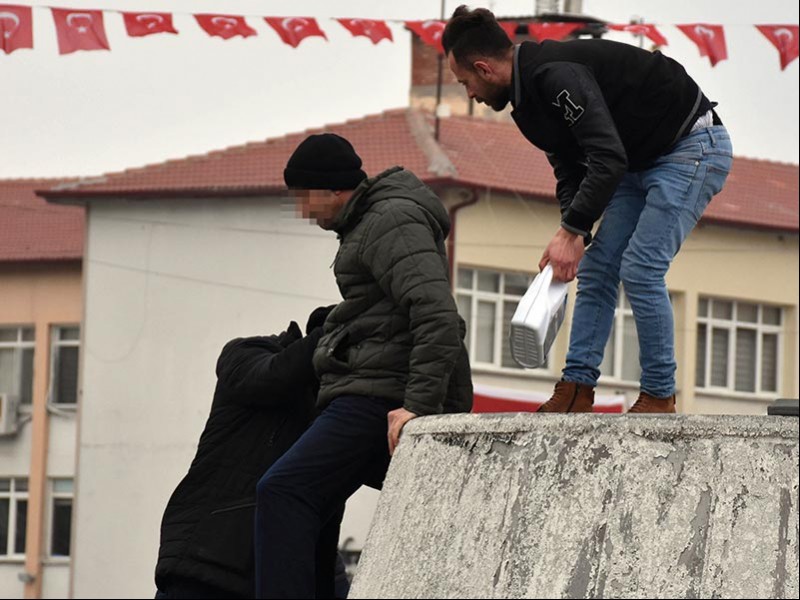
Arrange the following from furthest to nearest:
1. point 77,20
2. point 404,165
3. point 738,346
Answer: point 738,346 → point 404,165 → point 77,20

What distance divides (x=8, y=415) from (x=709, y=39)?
76.8 feet

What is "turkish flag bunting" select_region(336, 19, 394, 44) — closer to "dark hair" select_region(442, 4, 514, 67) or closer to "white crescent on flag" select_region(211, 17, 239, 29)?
"white crescent on flag" select_region(211, 17, 239, 29)

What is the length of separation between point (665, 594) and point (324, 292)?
1159 inches

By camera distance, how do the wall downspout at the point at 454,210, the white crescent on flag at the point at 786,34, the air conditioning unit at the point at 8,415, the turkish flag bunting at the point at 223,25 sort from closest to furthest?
the turkish flag bunting at the point at 223,25
the white crescent on flag at the point at 786,34
the wall downspout at the point at 454,210
the air conditioning unit at the point at 8,415

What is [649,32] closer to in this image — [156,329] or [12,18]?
A: [12,18]

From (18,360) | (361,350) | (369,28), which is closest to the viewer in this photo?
(361,350)

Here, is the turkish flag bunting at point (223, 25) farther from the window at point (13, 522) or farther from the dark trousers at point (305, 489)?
the window at point (13, 522)

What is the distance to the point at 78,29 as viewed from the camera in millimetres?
16906

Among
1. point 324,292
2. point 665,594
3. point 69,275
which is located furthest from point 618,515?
point 69,275

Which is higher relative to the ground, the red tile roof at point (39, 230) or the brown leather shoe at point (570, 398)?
the red tile roof at point (39, 230)

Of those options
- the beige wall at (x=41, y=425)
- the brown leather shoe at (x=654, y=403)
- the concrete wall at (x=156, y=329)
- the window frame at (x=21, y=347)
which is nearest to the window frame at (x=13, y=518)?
the beige wall at (x=41, y=425)

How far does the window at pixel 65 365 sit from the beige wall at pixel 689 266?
830cm

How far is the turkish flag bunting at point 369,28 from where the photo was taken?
61.7ft

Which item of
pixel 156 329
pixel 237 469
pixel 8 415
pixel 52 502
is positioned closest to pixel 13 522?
pixel 52 502
